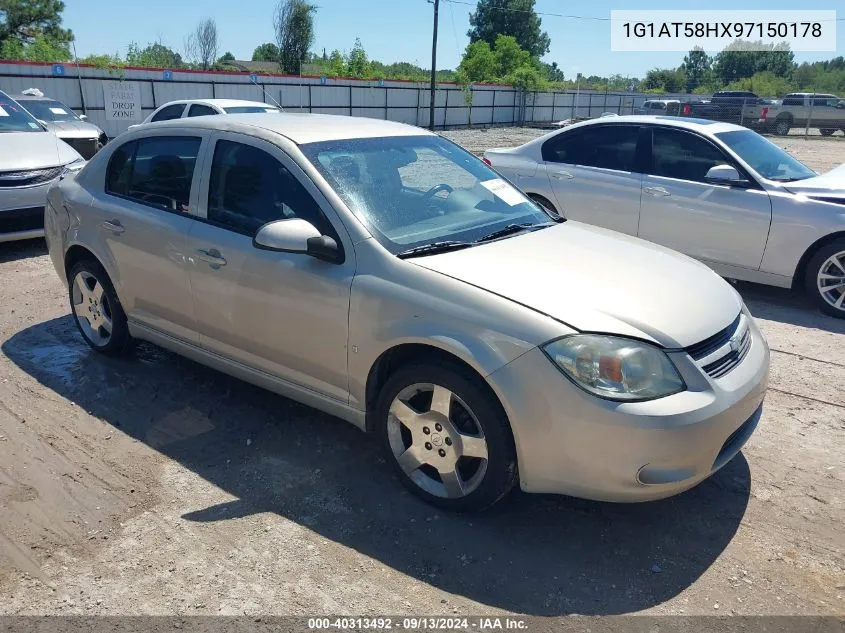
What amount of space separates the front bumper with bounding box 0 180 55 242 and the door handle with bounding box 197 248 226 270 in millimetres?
4697

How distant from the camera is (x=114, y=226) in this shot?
4.53 metres

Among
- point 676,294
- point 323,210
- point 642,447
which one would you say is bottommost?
point 642,447

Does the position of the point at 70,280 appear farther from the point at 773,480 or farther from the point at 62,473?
the point at 773,480

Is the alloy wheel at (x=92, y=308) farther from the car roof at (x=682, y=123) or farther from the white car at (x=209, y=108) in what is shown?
the white car at (x=209, y=108)

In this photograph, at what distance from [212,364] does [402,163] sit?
5.43 feet

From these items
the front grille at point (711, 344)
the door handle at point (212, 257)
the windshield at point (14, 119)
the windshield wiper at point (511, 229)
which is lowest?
the front grille at point (711, 344)

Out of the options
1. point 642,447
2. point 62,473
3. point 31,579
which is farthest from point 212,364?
point 642,447

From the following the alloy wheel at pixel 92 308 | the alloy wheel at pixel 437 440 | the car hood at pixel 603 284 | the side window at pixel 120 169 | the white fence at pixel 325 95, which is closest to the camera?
the car hood at pixel 603 284

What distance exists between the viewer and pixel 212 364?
4.19 metres

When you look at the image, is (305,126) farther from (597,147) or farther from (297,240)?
(597,147)

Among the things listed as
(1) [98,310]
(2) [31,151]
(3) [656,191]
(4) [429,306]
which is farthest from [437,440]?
(2) [31,151]

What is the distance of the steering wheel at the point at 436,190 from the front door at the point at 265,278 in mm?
649

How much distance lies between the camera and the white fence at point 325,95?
72.2 feet

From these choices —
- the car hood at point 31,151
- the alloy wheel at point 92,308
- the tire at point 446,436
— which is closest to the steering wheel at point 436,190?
the tire at point 446,436
